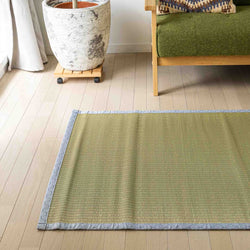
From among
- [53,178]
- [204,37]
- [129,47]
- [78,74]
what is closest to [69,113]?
[78,74]

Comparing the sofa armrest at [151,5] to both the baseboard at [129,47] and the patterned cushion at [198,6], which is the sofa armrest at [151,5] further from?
the baseboard at [129,47]

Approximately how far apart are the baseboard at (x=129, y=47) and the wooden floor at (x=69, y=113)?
74 mm

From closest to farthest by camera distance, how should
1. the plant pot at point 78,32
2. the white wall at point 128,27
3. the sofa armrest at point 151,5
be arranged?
Result: the sofa armrest at point 151,5, the plant pot at point 78,32, the white wall at point 128,27

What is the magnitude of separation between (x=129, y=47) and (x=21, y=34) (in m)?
0.88

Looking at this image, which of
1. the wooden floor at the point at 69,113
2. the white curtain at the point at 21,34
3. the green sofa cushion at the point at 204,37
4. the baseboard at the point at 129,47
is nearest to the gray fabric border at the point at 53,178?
the wooden floor at the point at 69,113

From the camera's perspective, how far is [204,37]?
2537 millimetres

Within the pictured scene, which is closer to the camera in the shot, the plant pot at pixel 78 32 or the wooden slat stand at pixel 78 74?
the plant pot at pixel 78 32

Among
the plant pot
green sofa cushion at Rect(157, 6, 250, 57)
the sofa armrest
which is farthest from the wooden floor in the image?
the sofa armrest

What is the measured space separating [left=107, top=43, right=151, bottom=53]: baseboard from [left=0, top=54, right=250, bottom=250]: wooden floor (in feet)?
0.24

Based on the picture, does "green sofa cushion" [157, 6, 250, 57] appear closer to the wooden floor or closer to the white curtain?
the wooden floor

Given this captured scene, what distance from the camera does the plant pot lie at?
2.71m

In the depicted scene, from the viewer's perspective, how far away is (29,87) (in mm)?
2955

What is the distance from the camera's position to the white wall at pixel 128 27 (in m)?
3.30

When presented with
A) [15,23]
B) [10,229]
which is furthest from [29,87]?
[10,229]
